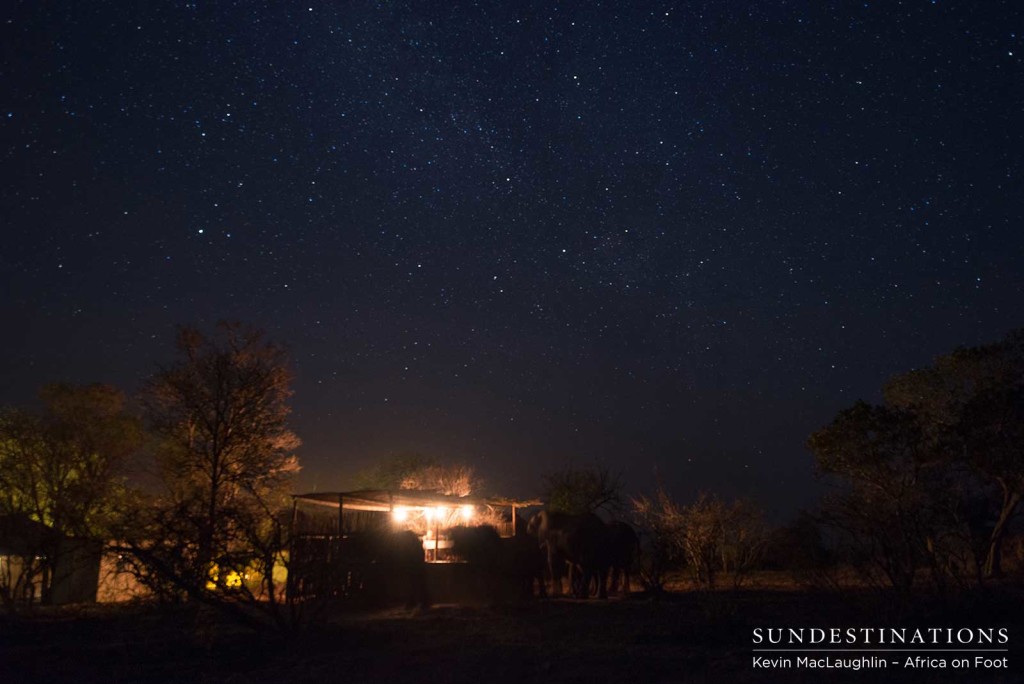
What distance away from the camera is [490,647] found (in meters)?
10.5

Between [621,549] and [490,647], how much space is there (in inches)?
535

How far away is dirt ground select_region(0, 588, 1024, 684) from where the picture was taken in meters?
8.41

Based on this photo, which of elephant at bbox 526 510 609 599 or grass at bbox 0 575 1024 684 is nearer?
grass at bbox 0 575 1024 684

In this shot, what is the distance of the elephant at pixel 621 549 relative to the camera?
23156 millimetres

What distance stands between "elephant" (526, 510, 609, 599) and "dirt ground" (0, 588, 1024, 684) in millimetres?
7173

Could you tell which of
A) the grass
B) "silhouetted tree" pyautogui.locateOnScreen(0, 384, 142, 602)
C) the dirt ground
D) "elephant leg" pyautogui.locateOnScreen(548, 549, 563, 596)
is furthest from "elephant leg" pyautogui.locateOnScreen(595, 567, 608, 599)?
"silhouetted tree" pyautogui.locateOnScreen(0, 384, 142, 602)

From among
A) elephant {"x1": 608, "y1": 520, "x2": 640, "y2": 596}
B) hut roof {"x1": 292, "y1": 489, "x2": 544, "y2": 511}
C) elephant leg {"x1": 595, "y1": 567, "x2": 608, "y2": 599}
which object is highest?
hut roof {"x1": 292, "y1": 489, "x2": 544, "y2": 511}

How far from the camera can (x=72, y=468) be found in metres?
26.3

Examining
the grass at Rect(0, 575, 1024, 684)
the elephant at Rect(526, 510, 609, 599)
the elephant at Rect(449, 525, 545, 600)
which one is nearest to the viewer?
the grass at Rect(0, 575, 1024, 684)

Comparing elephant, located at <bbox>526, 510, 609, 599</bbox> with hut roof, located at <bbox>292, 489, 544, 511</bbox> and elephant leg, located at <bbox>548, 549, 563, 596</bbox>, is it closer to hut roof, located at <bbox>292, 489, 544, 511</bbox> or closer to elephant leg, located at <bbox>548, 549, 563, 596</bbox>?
elephant leg, located at <bbox>548, 549, 563, 596</bbox>

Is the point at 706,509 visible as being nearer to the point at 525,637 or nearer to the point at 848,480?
the point at 848,480

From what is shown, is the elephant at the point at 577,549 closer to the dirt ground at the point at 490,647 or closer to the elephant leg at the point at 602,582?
the elephant leg at the point at 602,582

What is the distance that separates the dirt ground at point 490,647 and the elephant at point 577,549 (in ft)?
23.5

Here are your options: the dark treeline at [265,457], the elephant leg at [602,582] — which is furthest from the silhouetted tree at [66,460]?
the elephant leg at [602,582]
